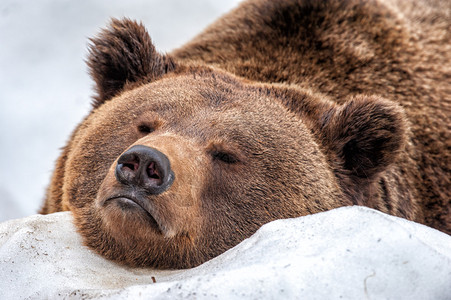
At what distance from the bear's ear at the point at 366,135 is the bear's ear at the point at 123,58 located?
120cm

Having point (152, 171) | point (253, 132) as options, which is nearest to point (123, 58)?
point (253, 132)

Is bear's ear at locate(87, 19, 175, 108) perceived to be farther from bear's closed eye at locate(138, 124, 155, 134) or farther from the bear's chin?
the bear's chin

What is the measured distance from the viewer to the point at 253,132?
10.0ft

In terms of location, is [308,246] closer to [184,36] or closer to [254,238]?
[254,238]

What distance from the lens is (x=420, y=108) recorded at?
4176 millimetres

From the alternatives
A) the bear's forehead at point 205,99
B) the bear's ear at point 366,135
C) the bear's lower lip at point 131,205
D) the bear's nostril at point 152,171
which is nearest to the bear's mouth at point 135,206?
the bear's lower lip at point 131,205

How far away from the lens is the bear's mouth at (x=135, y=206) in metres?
2.54

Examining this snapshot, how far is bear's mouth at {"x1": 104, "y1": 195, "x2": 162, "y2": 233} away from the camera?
254 cm

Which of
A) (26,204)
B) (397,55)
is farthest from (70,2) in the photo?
(397,55)

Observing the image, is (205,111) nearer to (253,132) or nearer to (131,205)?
(253,132)

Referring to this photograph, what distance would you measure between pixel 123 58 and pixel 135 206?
143 centimetres

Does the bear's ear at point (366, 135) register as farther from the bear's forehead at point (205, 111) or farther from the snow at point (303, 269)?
the snow at point (303, 269)

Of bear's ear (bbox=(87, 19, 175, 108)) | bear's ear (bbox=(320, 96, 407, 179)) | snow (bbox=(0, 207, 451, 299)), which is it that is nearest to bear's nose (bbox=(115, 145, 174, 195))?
snow (bbox=(0, 207, 451, 299))

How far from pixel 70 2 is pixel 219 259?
18.3 feet
